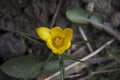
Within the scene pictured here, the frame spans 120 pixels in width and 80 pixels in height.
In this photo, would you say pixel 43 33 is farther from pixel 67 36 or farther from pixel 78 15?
pixel 78 15

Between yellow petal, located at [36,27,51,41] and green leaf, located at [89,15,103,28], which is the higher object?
yellow petal, located at [36,27,51,41]

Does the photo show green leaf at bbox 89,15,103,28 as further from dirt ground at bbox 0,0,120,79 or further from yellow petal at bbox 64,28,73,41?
yellow petal at bbox 64,28,73,41

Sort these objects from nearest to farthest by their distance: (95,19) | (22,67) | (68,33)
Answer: (68,33), (22,67), (95,19)

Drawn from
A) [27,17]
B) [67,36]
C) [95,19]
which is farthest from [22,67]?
[95,19]

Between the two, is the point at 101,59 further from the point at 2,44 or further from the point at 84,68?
the point at 2,44

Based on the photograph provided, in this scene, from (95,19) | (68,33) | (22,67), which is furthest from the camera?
(95,19)

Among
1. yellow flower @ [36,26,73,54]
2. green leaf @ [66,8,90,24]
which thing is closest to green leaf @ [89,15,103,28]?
green leaf @ [66,8,90,24]

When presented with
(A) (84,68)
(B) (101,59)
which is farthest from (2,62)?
(B) (101,59)
